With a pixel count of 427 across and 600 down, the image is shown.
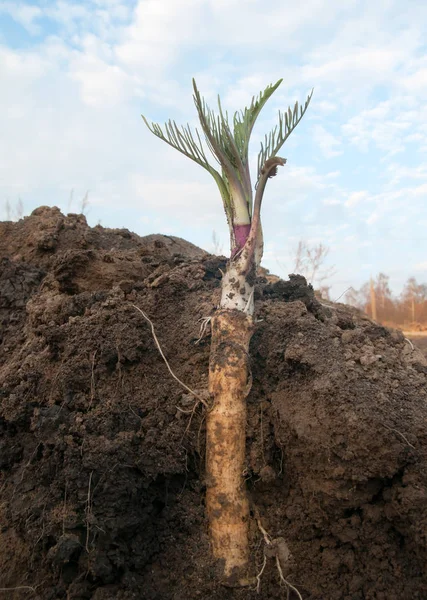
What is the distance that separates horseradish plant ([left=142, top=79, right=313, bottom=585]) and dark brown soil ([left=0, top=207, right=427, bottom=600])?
93 mm

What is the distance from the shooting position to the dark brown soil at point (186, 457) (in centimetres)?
196

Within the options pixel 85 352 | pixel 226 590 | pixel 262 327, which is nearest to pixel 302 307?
pixel 262 327

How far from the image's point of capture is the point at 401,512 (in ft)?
6.28

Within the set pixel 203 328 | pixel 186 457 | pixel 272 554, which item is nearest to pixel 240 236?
pixel 203 328

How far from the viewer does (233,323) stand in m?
2.39

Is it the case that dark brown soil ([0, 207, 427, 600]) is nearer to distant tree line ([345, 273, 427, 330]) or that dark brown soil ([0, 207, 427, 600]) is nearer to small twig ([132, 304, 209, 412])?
small twig ([132, 304, 209, 412])

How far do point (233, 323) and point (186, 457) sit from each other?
751 mm

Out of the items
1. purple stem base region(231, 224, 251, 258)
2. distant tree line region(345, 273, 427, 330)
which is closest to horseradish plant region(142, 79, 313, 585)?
purple stem base region(231, 224, 251, 258)

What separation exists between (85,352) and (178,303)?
26.9 inches

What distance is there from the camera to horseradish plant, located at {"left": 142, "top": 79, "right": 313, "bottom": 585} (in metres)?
2.14

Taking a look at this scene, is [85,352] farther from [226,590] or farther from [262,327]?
[226,590]

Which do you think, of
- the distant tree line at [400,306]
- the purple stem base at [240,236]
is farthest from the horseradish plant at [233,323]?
the distant tree line at [400,306]

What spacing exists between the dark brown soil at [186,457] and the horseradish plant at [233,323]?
9 centimetres

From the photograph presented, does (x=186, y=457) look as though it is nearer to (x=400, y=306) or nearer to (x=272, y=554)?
(x=272, y=554)
